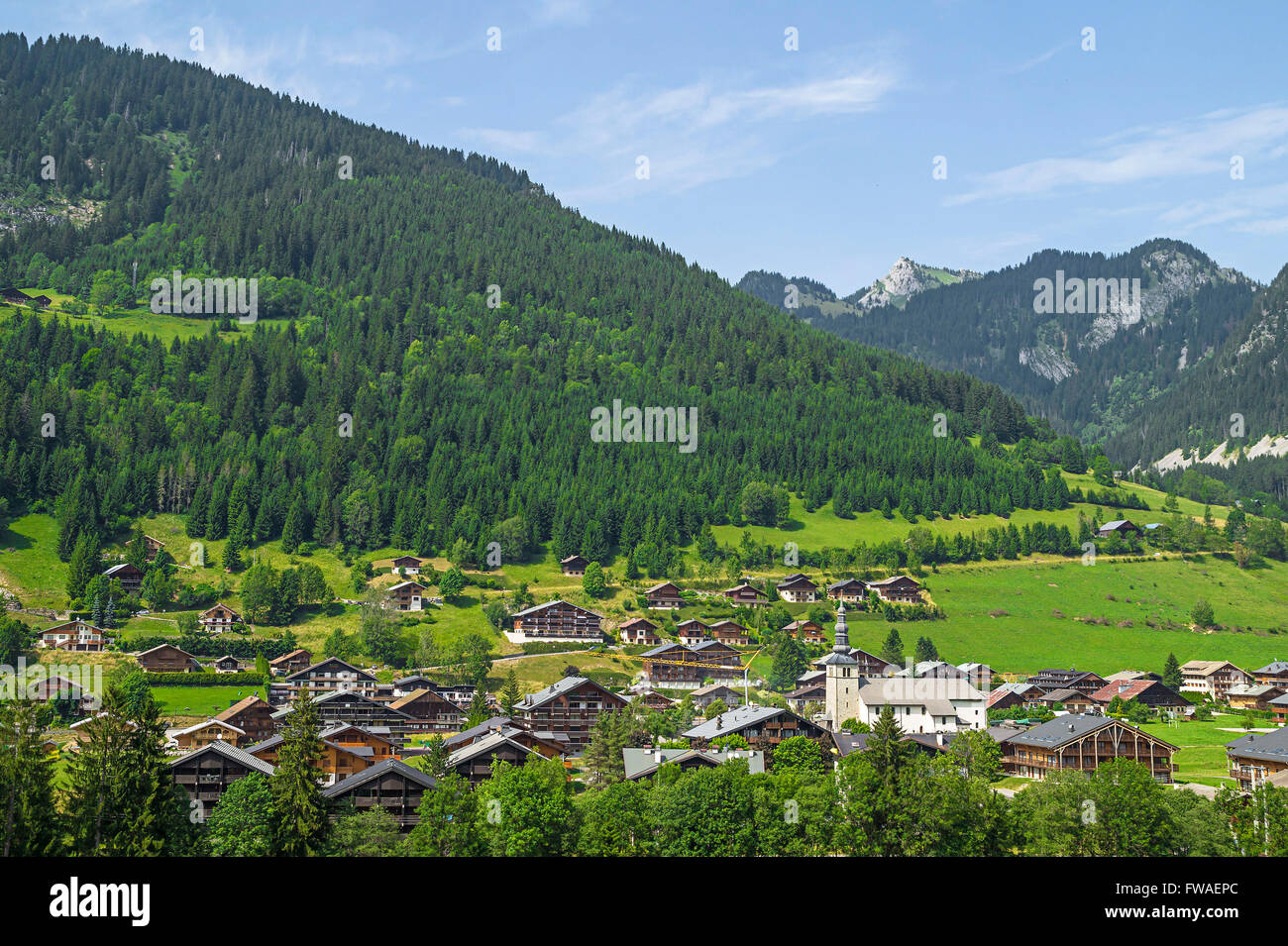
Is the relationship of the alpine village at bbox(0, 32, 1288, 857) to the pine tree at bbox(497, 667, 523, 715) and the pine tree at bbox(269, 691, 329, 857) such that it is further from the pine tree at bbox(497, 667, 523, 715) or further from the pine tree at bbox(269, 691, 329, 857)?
the pine tree at bbox(497, 667, 523, 715)

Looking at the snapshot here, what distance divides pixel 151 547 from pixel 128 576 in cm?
1399

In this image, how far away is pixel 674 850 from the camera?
58.1 meters

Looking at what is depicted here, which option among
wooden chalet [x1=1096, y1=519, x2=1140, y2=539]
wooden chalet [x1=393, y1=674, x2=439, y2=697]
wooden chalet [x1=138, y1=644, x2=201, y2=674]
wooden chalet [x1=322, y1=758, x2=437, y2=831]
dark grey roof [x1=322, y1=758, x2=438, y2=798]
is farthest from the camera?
wooden chalet [x1=1096, y1=519, x2=1140, y2=539]

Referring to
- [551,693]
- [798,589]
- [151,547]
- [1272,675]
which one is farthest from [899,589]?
[151,547]

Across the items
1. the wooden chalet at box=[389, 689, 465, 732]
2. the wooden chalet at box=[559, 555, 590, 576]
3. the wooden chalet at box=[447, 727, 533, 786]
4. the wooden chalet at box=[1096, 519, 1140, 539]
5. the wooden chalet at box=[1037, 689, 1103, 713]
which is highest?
the wooden chalet at box=[1096, 519, 1140, 539]

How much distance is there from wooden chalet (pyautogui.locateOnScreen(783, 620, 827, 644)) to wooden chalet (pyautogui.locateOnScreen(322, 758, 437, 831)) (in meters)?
81.4

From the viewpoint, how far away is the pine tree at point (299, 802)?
5406 centimetres

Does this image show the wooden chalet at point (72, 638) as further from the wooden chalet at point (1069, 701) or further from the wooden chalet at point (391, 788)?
the wooden chalet at point (1069, 701)

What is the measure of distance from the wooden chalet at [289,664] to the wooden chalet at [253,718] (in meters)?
26.0

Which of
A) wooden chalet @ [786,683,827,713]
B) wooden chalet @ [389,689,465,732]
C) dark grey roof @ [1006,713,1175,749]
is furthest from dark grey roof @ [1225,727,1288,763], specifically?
wooden chalet @ [389,689,465,732]

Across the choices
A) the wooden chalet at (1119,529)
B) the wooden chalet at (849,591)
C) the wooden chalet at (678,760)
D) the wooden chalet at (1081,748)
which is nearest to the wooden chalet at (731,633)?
the wooden chalet at (849,591)

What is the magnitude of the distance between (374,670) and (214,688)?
1746 centimetres

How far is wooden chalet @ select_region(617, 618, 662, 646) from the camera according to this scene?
144 metres
